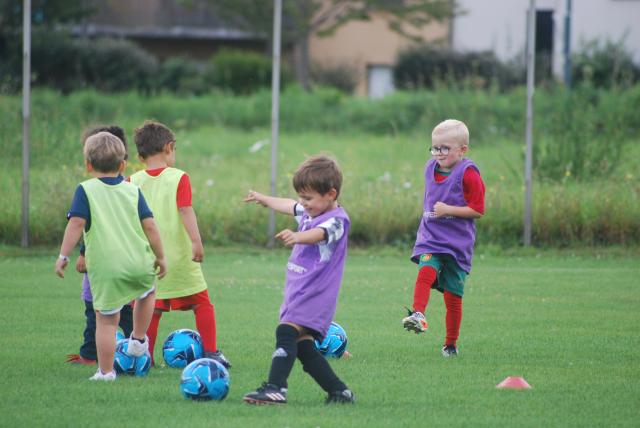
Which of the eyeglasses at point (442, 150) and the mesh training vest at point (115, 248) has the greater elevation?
the eyeglasses at point (442, 150)

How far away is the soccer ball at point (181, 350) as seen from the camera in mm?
7379

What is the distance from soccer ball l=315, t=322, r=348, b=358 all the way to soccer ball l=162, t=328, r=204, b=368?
33.6 inches

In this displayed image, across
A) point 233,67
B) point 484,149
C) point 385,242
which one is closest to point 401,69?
point 233,67

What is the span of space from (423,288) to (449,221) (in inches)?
21.8

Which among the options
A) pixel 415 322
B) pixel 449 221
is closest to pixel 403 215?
pixel 449 221

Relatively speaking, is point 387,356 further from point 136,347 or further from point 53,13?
point 53,13

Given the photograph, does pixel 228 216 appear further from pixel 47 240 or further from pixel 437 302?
pixel 437 302

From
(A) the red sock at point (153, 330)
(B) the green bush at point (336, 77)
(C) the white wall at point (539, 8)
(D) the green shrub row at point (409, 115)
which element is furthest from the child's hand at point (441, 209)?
(B) the green bush at point (336, 77)

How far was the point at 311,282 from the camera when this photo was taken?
19.7 ft

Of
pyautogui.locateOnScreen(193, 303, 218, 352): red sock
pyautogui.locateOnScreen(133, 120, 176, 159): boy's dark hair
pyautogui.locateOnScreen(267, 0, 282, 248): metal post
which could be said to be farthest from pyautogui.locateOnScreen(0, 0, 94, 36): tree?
pyautogui.locateOnScreen(193, 303, 218, 352): red sock

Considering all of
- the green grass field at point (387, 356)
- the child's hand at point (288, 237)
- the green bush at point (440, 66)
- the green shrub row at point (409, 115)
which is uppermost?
the green bush at point (440, 66)

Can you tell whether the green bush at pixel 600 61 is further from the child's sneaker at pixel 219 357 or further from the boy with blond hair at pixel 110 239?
the boy with blond hair at pixel 110 239

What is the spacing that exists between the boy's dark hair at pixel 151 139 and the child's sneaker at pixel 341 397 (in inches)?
85.2

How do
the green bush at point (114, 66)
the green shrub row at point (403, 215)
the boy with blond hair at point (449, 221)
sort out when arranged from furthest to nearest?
1. the green bush at point (114, 66)
2. the green shrub row at point (403, 215)
3. the boy with blond hair at point (449, 221)
